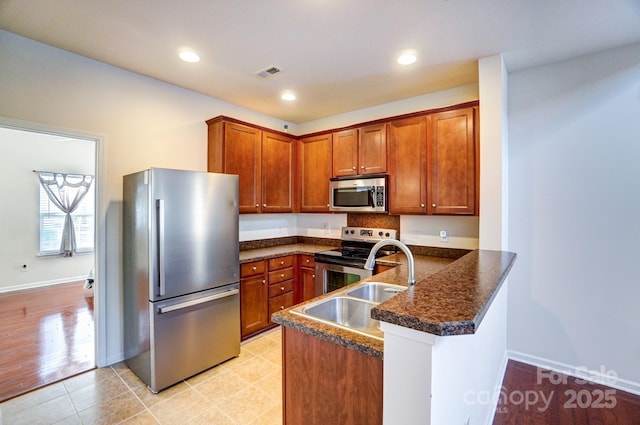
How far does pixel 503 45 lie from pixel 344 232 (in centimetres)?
261

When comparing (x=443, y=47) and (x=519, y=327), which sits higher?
(x=443, y=47)

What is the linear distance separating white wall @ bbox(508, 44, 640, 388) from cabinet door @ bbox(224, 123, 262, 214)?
2.77 meters

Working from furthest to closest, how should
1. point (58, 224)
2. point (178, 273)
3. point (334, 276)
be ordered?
point (58, 224) < point (334, 276) < point (178, 273)

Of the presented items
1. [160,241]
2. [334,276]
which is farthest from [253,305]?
[160,241]

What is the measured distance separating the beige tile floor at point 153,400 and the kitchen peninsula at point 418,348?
988 mm

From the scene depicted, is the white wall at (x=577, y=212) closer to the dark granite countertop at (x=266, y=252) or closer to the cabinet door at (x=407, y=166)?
the cabinet door at (x=407, y=166)

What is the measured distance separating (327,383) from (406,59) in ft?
8.52

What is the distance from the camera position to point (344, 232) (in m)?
4.04

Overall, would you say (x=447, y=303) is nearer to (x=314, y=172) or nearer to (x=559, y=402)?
(x=559, y=402)

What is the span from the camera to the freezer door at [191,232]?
2.36 metres

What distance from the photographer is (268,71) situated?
9.30ft

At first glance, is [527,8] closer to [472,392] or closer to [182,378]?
[472,392]

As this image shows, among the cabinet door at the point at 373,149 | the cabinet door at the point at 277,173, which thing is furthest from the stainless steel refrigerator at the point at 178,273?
the cabinet door at the point at 373,149

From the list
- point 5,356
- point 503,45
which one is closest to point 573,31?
point 503,45
